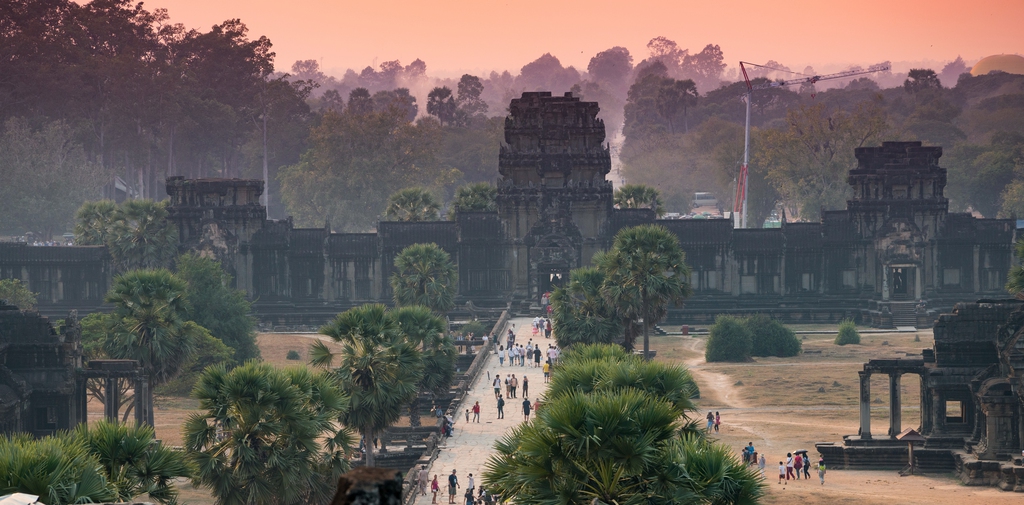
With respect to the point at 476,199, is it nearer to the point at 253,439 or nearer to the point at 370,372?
the point at 370,372

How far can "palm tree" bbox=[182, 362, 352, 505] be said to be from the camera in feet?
134

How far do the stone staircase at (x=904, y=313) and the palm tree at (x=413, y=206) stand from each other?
31.7 meters

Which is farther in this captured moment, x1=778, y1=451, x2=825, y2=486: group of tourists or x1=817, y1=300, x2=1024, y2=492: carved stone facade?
x1=817, y1=300, x2=1024, y2=492: carved stone facade

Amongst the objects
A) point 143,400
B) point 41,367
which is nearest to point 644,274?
point 143,400

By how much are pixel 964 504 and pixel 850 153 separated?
312 ft

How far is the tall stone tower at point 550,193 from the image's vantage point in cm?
10394

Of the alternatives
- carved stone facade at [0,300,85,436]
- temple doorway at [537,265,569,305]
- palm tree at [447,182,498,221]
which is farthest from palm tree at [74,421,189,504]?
palm tree at [447,182,498,221]

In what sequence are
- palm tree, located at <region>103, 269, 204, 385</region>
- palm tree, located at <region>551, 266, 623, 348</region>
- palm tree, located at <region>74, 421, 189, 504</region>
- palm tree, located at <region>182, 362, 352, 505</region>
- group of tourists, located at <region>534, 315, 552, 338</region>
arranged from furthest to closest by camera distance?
group of tourists, located at <region>534, 315, 552, 338</region> < palm tree, located at <region>551, 266, 623, 348</region> < palm tree, located at <region>103, 269, 204, 385</region> < palm tree, located at <region>182, 362, 352, 505</region> < palm tree, located at <region>74, 421, 189, 504</region>

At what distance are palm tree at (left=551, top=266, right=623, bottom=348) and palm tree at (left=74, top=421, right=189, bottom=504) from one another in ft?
120

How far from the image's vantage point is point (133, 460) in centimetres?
3612

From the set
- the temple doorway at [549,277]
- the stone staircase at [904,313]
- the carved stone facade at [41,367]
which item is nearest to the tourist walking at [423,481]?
the carved stone facade at [41,367]

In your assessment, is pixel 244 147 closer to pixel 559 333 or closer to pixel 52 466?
pixel 559 333

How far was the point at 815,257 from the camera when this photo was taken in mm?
104688

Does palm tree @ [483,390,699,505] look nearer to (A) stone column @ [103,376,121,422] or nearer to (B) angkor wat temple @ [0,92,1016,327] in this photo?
(A) stone column @ [103,376,121,422]
